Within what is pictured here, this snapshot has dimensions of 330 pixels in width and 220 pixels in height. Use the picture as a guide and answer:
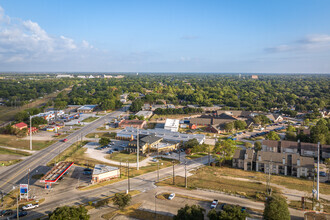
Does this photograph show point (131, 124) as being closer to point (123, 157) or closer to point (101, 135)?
point (101, 135)

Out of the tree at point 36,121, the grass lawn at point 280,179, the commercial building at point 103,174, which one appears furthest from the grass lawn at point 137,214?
the tree at point 36,121

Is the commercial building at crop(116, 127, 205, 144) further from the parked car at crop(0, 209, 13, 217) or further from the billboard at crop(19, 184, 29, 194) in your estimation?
the parked car at crop(0, 209, 13, 217)

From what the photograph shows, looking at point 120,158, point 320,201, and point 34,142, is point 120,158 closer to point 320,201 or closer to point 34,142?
point 34,142

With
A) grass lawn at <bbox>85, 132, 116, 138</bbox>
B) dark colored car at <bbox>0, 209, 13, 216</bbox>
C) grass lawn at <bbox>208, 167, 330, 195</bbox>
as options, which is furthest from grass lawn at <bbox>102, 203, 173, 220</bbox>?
grass lawn at <bbox>85, 132, 116, 138</bbox>

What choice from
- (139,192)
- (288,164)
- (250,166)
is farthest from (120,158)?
(288,164)

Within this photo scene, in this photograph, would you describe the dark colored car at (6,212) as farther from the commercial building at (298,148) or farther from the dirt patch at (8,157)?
the commercial building at (298,148)

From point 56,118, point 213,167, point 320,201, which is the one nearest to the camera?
point 320,201

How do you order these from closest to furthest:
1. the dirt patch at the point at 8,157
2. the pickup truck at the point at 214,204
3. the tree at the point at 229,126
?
the pickup truck at the point at 214,204
the dirt patch at the point at 8,157
the tree at the point at 229,126
